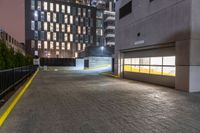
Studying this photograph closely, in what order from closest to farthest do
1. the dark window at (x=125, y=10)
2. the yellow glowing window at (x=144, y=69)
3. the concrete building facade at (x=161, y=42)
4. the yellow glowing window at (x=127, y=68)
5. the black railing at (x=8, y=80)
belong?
1. the black railing at (x=8, y=80)
2. the concrete building facade at (x=161, y=42)
3. the yellow glowing window at (x=144, y=69)
4. the dark window at (x=125, y=10)
5. the yellow glowing window at (x=127, y=68)

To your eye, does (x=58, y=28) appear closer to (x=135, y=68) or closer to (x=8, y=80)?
(x=135, y=68)

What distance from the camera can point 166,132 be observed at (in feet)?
12.6

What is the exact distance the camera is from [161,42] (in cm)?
1111

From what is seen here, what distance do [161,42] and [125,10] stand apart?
703cm

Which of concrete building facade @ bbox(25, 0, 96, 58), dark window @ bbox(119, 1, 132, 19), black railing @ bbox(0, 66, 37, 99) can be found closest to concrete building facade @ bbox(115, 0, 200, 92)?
dark window @ bbox(119, 1, 132, 19)

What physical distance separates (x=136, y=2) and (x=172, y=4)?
4794 millimetres

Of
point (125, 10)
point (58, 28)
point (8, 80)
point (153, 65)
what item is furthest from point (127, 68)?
point (58, 28)

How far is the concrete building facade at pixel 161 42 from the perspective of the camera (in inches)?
357

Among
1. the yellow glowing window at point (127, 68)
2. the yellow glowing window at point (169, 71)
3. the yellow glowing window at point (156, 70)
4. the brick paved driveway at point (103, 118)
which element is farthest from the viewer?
the yellow glowing window at point (127, 68)

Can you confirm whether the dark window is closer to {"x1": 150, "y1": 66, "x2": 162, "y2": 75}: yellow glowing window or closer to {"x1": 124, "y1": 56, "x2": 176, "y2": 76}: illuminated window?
{"x1": 124, "y1": 56, "x2": 176, "y2": 76}: illuminated window

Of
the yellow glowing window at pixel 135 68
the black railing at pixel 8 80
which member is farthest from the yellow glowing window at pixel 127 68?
the black railing at pixel 8 80

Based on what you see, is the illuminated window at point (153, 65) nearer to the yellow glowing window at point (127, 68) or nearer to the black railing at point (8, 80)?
the yellow glowing window at point (127, 68)

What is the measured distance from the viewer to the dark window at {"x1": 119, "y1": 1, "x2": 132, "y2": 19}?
15.6m

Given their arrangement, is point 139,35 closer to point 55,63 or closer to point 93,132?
point 93,132
